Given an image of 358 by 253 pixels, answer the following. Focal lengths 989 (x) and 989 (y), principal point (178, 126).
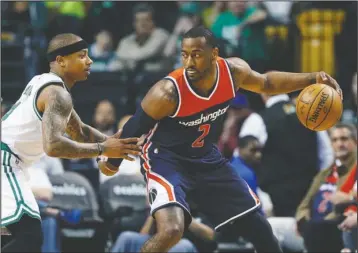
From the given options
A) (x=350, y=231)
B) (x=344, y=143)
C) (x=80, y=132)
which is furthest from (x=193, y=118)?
(x=344, y=143)

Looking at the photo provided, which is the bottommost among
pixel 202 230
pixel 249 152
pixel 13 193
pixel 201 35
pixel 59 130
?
pixel 202 230

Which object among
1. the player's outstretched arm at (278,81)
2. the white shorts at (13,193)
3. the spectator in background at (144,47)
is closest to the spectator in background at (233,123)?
the spectator in background at (144,47)

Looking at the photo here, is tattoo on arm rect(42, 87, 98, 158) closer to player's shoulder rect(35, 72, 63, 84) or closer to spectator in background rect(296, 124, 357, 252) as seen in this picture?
player's shoulder rect(35, 72, 63, 84)

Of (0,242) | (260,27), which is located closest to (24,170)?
(0,242)

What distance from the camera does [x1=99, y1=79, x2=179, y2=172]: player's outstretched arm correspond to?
24.1 feet

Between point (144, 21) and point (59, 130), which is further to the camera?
point (144, 21)

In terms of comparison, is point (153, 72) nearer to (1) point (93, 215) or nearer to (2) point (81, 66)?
(1) point (93, 215)

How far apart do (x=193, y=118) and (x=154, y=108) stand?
343mm

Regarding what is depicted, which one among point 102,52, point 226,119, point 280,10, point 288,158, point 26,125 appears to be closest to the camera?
point 26,125

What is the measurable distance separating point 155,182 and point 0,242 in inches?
48.8

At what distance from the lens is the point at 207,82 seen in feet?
24.9

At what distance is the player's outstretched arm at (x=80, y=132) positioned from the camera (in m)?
7.59

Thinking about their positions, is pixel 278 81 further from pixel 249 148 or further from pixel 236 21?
pixel 236 21

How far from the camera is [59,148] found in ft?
22.1
